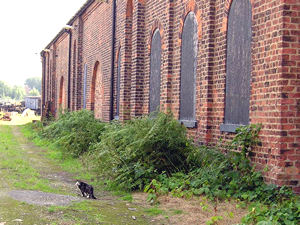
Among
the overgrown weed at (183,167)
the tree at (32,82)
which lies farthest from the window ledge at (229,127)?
the tree at (32,82)

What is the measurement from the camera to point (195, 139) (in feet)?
32.0

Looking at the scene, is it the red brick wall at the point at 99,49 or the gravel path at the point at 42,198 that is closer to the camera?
the gravel path at the point at 42,198

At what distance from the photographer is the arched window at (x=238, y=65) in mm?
7914

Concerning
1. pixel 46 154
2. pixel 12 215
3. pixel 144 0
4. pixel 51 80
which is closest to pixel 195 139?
pixel 12 215

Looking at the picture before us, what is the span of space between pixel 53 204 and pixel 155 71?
6.47 metres

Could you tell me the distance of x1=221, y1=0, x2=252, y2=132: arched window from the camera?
7.91 metres

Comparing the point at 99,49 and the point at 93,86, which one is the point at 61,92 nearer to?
the point at 93,86

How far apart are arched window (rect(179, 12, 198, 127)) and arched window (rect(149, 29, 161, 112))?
1.69 meters

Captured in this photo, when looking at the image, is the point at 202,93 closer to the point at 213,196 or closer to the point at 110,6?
the point at 213,196

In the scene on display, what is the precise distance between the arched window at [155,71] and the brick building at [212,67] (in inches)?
1.1

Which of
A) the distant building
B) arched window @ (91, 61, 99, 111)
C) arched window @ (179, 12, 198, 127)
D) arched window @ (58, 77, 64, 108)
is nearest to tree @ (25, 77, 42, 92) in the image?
the distant building

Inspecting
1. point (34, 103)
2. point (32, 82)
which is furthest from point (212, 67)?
point (32, 82)

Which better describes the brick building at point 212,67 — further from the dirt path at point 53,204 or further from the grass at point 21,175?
the grass at point 21,175

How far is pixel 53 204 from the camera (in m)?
7.02
